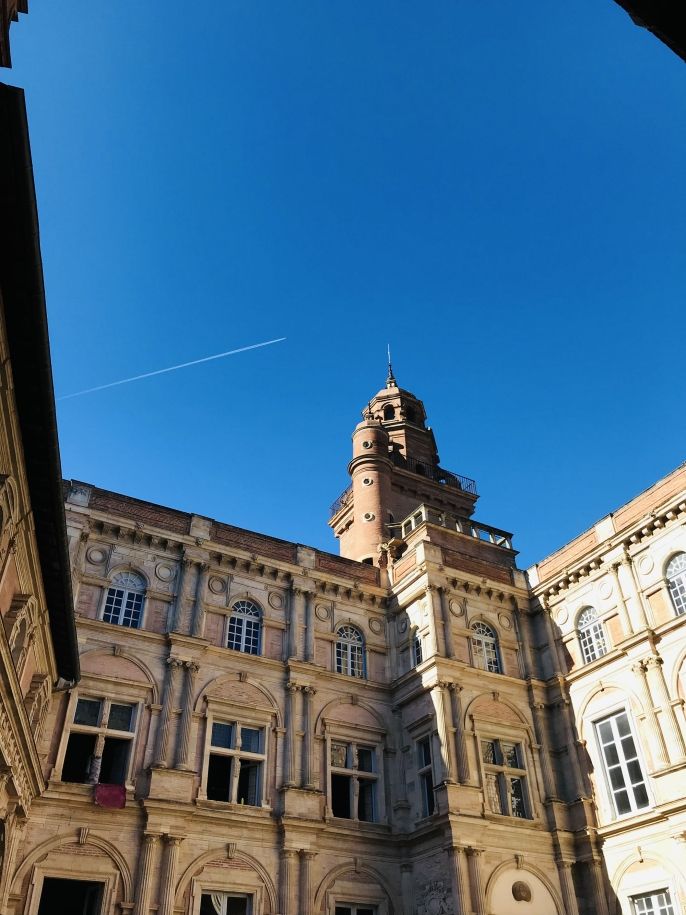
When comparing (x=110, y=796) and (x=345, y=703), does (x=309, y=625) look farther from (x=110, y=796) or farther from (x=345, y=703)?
(x=110, y=796)

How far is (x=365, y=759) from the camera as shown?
86.2 ft

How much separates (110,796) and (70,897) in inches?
131

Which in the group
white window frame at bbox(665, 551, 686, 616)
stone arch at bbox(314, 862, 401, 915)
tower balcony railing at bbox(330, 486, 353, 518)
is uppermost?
tower balcony railing at bbox(330, 486, 353, 518)

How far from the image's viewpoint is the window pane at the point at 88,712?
73.0ft

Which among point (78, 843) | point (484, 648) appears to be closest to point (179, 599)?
point (78, 843)

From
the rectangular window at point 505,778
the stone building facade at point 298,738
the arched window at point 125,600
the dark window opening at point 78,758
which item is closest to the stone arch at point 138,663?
the stone building facade at point 298,738

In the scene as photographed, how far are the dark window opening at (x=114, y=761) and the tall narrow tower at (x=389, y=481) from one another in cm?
1571

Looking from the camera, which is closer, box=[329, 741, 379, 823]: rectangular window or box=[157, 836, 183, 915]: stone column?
box=[157, 836, 183, 915]: stone column

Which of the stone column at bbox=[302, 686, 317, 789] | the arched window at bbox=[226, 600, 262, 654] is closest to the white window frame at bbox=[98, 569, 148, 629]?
the arched window at bbox=[226, 600, 262, 654]

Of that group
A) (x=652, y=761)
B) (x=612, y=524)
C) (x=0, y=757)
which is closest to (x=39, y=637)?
(x=0, y=757)

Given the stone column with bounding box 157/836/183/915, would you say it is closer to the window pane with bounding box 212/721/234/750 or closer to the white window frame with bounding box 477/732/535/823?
the window pane with bounding box 212/721/234/750

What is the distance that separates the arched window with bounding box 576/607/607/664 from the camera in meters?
26.7

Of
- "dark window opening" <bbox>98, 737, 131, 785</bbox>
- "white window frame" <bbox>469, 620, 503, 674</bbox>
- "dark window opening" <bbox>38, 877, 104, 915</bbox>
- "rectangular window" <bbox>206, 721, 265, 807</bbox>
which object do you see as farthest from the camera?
"white window frame" <bbox>469, 620, 503, 674</bbox>

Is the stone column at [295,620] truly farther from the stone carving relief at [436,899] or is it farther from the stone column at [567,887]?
the stone column at [567,887]
